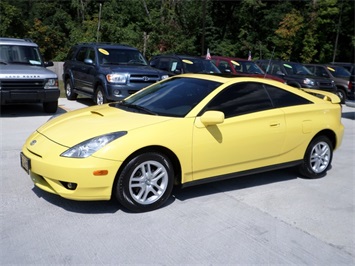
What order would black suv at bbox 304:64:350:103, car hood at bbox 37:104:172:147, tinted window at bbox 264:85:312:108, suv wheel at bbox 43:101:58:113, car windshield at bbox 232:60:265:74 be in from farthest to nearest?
black suv at bbox 304:64:350:103, car windshield at bbox 232:60:265:74, suv wheel at bbox 43:101:58:113, tinted window at bbox 264:85:312:108, car hood at bbox 37:104:172:147

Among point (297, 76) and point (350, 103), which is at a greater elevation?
point (297, 76)

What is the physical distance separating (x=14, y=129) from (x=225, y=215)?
566 centimetres

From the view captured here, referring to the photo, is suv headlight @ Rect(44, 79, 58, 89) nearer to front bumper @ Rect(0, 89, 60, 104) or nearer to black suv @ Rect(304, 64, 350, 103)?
front bumper @ Rect(0, 89, 60, 104)

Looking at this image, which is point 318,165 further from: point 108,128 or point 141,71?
point 141,71

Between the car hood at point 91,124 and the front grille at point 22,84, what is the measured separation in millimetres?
4985

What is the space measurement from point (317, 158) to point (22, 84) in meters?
6.85

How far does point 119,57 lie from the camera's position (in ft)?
38.2

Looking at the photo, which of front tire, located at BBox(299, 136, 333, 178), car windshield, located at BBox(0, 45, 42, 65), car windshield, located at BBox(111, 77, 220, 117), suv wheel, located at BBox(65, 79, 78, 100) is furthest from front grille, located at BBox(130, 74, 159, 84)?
front tire, located at BBox(299, 136, 333, 178)

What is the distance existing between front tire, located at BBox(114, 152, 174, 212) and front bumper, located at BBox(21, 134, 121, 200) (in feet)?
0.43

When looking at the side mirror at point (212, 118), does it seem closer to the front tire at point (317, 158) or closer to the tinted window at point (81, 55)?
the front tire at point (317, 158)

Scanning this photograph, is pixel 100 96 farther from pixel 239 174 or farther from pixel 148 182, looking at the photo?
pixel 148 182

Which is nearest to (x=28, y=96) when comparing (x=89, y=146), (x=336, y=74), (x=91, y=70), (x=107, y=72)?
(x=107, y=72)

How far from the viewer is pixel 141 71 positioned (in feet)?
35.1

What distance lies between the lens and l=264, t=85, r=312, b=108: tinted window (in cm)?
535
